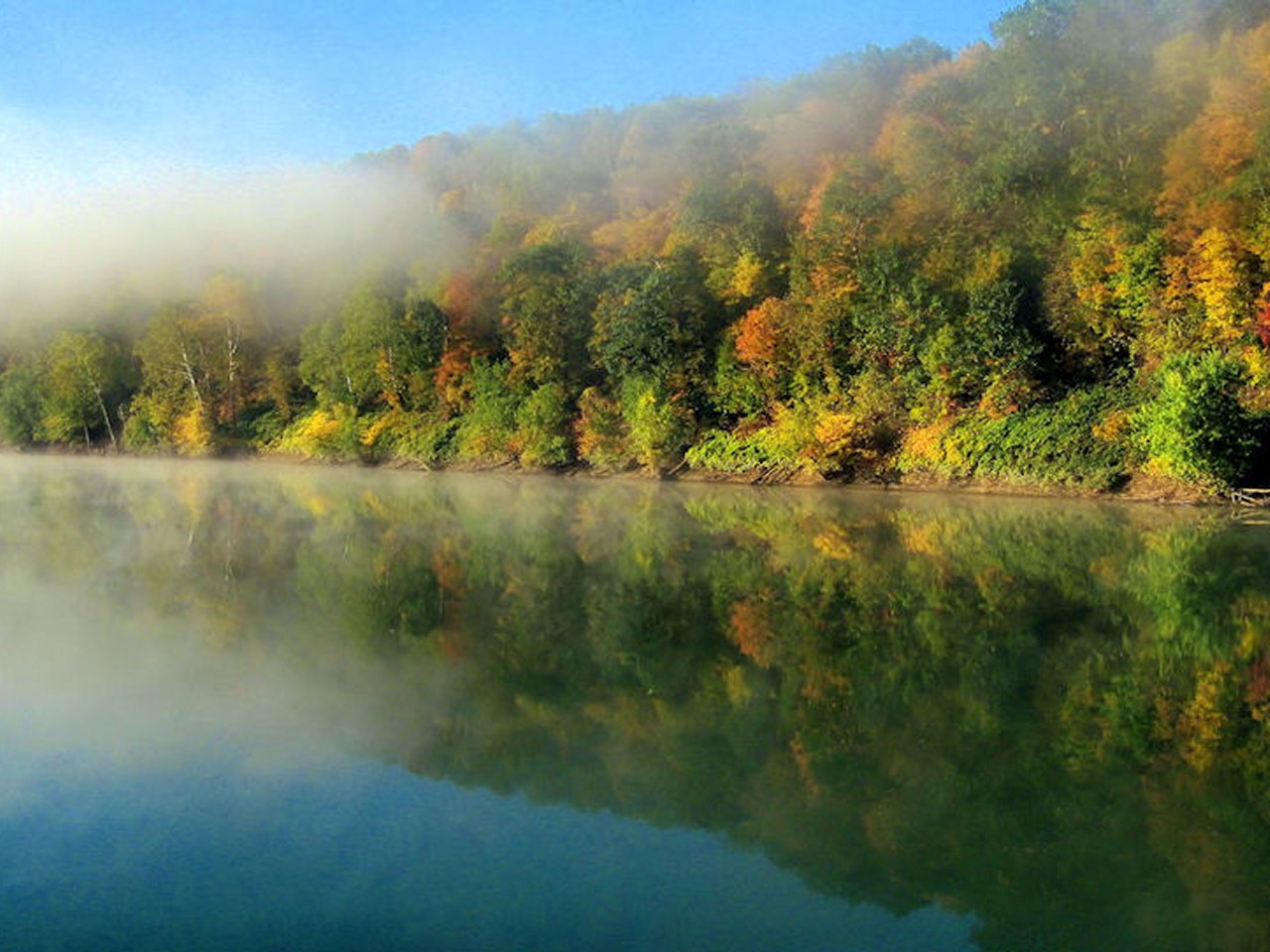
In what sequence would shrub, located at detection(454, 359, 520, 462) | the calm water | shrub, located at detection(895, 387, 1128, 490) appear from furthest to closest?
1. shrub, located at detection(454, 359, 520, 462)
2. shrub, located at detection(895, 387, 1128, 490)
3. the calm water

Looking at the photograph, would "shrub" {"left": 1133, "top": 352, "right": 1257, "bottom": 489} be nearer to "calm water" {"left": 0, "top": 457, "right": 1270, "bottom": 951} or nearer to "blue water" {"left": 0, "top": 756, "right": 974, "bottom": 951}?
"calm water" {"left": 0, "top": 457, "right": 1270, "bottom": 951}

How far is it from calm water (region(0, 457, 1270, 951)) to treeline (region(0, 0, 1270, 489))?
1774cm

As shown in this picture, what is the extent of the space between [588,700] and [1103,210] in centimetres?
3353

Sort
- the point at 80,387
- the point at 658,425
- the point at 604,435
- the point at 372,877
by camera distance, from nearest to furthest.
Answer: the point at 372,877
the point at 658,425
the point at 604,435
the point at 80,387

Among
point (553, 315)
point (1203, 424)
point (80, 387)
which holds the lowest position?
point (1203, 424)

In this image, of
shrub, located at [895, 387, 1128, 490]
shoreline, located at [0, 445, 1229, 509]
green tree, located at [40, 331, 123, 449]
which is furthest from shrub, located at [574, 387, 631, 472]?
green tree, located at [40, 331, 123, 449]

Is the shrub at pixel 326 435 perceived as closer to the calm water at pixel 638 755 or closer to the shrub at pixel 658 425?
the shrub at pixel 658 425

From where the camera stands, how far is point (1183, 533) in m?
20.9

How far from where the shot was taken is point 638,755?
839 centimetres

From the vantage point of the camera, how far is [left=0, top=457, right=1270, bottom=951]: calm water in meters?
5.90

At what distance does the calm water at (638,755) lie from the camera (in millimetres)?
5898

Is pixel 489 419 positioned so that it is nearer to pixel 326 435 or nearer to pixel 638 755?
pixel 326 435

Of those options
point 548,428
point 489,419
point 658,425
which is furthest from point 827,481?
point 489,419

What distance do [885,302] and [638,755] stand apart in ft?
109
